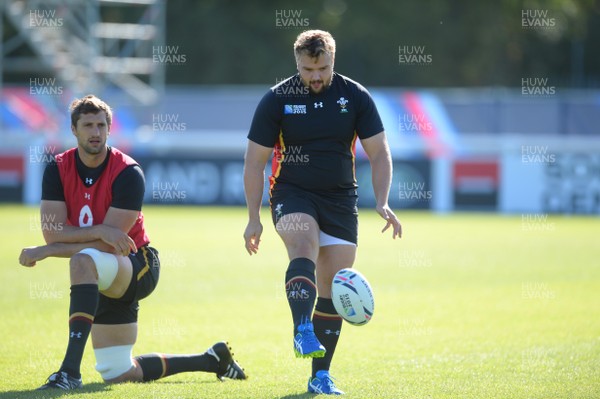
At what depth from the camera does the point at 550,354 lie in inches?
302

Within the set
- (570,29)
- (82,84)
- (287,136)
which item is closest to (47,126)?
(82,84)

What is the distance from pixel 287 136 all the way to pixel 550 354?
9.44 feet

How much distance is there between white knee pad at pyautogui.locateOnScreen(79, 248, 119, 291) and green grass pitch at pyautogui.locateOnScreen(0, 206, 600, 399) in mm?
665

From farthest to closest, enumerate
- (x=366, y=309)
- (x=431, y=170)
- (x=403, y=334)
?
(x=431, y=170), (x=403, y=334), (x=366, y=309)

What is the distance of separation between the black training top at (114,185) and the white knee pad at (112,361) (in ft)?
3.12

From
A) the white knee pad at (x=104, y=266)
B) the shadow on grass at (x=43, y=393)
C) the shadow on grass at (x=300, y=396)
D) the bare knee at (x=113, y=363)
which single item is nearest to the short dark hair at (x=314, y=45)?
the white knee pad at (x=104, y=266)

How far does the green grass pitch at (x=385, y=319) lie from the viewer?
648cm

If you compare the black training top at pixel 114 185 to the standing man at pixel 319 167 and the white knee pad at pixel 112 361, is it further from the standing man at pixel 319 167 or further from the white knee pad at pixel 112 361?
the white knee pad at pixel 112 361

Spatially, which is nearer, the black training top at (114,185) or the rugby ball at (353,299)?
the rugby ball at (353,299)

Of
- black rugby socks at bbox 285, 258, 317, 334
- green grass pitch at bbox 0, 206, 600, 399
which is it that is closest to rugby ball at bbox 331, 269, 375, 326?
black rugby socks at bbox 285, 258, 317, 334

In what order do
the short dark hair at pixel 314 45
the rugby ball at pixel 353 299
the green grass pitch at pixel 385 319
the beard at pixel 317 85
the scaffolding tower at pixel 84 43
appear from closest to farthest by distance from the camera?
the rugby ball at pixel 353 299, the short dark hair at pixel 314 45, the beard at pixel 317 85, the green grass pitch at pixel 385 319, the scaffolding tower at pixel 84 43

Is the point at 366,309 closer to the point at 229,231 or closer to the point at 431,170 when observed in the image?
the point at 229,231

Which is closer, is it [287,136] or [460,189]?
[287,136]

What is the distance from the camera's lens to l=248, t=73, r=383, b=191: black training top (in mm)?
6301
